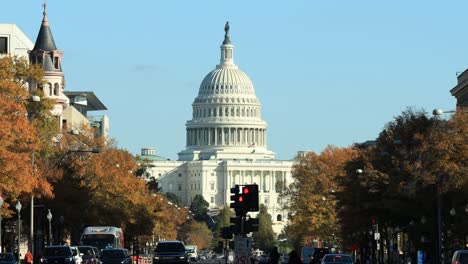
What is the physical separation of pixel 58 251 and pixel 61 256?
1.22m

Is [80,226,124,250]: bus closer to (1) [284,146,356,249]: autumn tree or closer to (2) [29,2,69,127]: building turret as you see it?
(2) [29,2,69,127]: building turret

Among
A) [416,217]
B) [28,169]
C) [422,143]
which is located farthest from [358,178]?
[28,169]

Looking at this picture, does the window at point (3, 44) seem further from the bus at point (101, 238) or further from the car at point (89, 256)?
the car at point (89, 256)

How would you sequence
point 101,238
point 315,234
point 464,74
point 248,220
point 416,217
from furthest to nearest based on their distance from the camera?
point 315,234 < point 464,74 < point 101,238 < point 416,217 < point 248,220

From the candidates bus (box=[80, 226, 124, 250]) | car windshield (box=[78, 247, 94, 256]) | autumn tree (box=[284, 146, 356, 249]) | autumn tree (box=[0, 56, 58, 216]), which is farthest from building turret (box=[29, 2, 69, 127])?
car windshield (box=[78, 247, 94, 256])

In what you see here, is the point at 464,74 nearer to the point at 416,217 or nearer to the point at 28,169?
the point at 416,217

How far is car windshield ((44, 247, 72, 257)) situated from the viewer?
75.2 m

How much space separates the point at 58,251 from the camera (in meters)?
76.1

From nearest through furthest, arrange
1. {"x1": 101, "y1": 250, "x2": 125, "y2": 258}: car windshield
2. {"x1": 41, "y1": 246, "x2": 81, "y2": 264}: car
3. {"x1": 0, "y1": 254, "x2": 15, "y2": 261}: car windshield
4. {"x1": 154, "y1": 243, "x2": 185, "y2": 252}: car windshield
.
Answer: {"x1": 0, "y1": 254, "x2": 15, "y2": 261}: car windshield → {"x1": 41, "y1": 246, "x2": 81, "y2": 264}: car → {"x1": 101, "y1": 250, "x2": 125, "y2": 258}: car windshield → {"x1": 154, "y1": 243, "x2": 185, "y2": 252}: car windshield

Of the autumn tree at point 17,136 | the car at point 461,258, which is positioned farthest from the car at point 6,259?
the car at point 461,258

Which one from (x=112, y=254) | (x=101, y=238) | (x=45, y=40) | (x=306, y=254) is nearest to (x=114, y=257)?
(x=112, y=254)

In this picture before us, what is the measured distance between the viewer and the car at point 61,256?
7431 centimetres

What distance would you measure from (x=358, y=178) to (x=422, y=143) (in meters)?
22.6

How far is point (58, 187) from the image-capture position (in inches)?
4166
